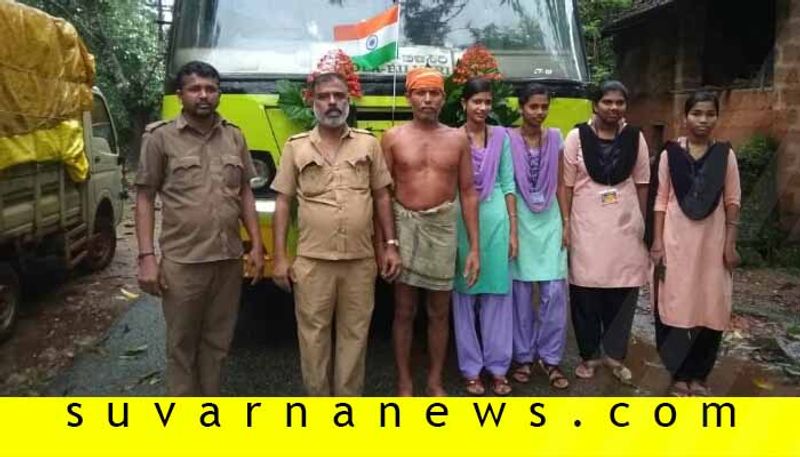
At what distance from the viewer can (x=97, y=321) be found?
526cm

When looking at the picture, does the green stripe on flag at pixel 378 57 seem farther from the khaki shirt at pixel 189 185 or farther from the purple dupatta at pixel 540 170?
the khaki shirt at pixel 189 185

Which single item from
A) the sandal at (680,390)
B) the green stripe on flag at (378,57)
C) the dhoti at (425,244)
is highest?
the green stripe on flag at (378,57)

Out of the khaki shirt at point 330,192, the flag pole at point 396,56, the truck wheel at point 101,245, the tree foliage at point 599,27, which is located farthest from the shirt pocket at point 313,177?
the tree foliage at point 599,27

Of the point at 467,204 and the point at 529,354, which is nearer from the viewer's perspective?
the point at 467,204

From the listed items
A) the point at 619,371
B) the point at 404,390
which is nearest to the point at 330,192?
the point at 404,390

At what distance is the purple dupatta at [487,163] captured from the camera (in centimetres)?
347

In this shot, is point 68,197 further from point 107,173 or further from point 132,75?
point 132,75

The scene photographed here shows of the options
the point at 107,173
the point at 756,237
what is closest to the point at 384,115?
the point at 107,173

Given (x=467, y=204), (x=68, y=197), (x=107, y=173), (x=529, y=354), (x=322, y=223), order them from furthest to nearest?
(x=107, y=173) → (x=68, y=197) → (x=529, y=354) → (x=467, y=204) → (x=322, y=223)

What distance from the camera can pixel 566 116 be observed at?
13.6 ft

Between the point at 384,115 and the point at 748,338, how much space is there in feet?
9.91

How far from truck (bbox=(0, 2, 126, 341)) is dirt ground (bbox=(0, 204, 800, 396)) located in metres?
0.32

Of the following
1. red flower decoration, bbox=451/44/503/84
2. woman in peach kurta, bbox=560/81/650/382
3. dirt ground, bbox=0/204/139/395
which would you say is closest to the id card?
woman in peach kurta, bbox=560/81/650/382

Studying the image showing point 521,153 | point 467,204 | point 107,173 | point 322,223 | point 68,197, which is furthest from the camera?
point 107,173
